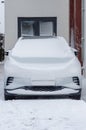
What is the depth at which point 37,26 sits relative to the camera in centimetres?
2202

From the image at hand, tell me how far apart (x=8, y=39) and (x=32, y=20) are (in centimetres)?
144

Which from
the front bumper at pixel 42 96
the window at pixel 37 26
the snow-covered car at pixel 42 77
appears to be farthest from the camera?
the window at pixel 37 26

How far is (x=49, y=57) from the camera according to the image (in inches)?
420

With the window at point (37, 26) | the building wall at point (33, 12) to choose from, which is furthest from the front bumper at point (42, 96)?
the window at point (37, 26)

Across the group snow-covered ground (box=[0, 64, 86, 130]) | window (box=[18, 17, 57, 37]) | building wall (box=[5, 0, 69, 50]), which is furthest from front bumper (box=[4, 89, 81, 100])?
window (box=[18, 17, 57, 37])

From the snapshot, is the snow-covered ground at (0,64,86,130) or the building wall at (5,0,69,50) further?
the building wall at (5,0,69,50)

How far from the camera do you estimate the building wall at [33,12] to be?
21359mm

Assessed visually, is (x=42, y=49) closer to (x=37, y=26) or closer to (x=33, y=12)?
(x=33, y=12)
